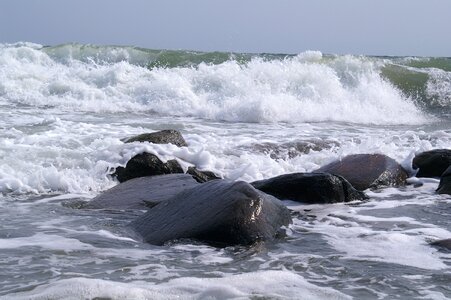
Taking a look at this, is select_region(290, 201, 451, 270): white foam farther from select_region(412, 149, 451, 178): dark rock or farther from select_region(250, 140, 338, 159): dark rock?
select_region(250, 140, 338, 159): dark rock

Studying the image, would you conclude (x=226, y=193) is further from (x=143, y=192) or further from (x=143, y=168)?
(x=143, y=168)

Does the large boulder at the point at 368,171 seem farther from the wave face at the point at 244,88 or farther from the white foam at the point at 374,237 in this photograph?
the wave face at the point at 244,88

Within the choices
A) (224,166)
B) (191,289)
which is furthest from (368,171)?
(191,289)

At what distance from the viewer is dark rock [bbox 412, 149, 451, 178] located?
712 cm

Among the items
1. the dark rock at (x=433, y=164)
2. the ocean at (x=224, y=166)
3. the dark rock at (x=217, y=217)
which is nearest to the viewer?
the ocean at (x=224, y=166)

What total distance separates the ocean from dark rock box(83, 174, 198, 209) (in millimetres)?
284

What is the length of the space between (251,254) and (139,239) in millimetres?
834

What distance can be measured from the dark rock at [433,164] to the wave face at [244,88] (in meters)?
5.41

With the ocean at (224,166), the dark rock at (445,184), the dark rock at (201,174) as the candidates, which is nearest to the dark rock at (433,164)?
the ocean at (224,166)

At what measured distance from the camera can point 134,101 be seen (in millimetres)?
14227

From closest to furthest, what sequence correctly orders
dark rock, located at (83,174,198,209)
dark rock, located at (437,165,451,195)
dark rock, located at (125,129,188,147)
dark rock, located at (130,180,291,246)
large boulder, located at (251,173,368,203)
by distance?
dark rock, located at (130,180,291,246), dark rock, located at (83,174,198,209), large boulder, located at (251,173,368,203), dark rock, located at (437,165,451,195), dark rock, located at (125,129,188,147)

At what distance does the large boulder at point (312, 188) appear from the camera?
569 cm

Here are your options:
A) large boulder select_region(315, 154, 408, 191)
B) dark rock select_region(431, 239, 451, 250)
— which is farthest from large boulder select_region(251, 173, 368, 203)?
dark rock select_region(431, 239, 451, 250)

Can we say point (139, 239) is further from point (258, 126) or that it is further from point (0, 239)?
point (258, 126)
